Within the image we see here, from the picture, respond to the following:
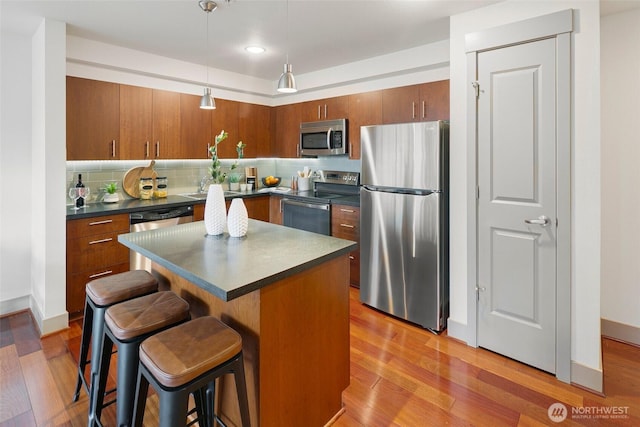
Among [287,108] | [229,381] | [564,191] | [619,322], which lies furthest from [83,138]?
[619,322]

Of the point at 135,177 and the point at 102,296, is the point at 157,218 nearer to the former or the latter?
the point at 135,177

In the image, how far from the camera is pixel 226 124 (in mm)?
4480

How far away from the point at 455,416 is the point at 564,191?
151 centimetres

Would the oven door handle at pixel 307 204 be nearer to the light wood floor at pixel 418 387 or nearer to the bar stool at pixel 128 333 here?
the light wood floor at pixel 418 387

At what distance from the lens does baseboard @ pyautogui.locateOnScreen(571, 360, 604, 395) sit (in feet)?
6.97

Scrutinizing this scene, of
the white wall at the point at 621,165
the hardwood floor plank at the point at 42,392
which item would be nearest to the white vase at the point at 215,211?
the hardwood floor plank at the point at 42,392

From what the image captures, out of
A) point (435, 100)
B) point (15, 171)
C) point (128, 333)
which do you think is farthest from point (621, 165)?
point (15, 171)

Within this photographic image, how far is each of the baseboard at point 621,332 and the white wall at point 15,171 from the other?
5.11 m

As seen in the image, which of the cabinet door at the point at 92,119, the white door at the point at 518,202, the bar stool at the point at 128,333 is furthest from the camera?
the cabinet door at the point at 92,119

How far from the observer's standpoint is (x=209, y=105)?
274 cm

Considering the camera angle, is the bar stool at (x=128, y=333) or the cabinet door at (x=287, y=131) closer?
the bar stool at (x=128, y=333)

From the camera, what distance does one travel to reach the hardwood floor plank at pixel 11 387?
198cm

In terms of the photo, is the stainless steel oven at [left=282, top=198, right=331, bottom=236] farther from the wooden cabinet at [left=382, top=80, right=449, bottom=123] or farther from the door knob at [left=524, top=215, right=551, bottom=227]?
the door knob at [left=524, top=215, right=551, bottom=227]

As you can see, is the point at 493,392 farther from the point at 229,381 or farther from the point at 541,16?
the point at 541,16
